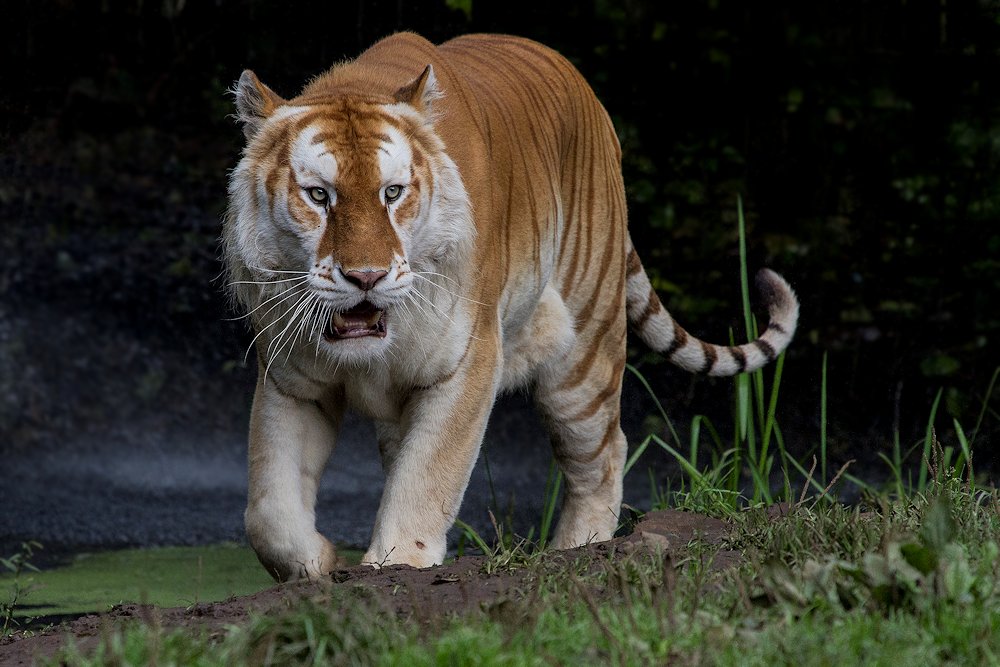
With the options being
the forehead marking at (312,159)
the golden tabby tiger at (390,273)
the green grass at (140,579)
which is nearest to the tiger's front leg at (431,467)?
the golden tabby tiger at (390,273)

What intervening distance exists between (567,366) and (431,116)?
1194mm

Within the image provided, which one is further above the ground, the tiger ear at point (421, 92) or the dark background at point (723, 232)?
the tiger ear at point (421, 92)

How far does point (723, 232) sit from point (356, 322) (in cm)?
551

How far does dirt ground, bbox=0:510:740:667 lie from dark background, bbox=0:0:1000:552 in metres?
4.62

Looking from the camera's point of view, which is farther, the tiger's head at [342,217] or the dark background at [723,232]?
the dark background at [723,232]

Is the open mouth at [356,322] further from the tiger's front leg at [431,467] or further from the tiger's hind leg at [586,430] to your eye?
the tiger's hind leg at [586,430]

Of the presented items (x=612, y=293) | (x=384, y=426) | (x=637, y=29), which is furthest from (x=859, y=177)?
(x=384, y=426)

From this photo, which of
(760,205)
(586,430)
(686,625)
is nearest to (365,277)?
(686,625)

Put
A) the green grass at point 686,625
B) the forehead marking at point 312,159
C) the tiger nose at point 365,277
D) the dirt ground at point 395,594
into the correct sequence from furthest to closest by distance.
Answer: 1. the forehead marking at point 312,159
2. the tiger nose at point 365,277
3. the dirt ground at point 395,594
4. the green grass at point 686,625

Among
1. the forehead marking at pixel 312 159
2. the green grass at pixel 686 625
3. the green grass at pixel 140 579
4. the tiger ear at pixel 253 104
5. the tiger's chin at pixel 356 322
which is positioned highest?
the tiger ear at pixel 253 104

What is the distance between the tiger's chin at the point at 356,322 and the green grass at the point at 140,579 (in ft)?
4.80

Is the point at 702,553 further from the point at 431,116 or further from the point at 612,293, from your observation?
the point at 612,293

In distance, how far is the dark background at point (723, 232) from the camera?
800 centimetres

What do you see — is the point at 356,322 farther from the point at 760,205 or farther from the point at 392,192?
the point at 760,205
